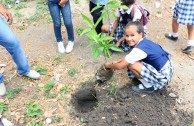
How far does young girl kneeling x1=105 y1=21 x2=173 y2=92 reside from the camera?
3127 mm

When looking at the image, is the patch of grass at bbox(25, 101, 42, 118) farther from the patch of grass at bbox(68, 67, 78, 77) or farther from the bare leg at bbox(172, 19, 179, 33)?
the bare leg at bbox(172, 19, 179, 33)

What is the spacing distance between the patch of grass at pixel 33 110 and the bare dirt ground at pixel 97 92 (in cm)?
4

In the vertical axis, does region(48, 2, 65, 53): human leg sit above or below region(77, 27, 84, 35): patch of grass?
above

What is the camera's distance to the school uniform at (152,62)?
3119 millimetres

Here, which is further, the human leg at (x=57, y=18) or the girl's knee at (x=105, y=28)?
the girl's knee at (x=105, y=28)

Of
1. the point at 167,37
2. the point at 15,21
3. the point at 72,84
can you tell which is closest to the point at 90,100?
the point at 72,84

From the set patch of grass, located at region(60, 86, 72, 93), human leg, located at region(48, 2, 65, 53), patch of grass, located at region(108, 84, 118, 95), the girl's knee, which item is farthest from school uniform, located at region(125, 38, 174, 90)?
human leg, located at region(48, 2, 65, 53)

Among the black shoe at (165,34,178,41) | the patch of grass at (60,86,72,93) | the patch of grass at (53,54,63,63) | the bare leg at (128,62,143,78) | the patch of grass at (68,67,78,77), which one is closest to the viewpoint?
the bare leg at (128,62,143,78)

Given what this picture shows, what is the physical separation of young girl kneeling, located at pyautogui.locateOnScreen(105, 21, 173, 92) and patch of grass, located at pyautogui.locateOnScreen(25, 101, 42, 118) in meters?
0.96

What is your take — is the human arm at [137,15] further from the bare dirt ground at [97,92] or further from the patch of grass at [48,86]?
the patch of grass at [48,86]

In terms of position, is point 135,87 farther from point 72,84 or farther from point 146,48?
point 72,84

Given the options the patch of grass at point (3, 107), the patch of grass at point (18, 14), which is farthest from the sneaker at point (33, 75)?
the patch of grass at point (18, 14)

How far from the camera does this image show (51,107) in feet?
11.0

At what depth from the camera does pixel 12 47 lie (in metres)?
3.23
